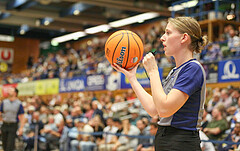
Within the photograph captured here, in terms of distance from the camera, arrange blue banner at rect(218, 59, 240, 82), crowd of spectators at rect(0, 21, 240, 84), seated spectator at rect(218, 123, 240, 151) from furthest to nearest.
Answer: crowd of spectators at rect(0, 21, 240, 84), blue banner at rect(218, 59, 240, 82), seated spectator at rect(218, 123, 240, 151)

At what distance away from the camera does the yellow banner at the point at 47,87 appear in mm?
19413

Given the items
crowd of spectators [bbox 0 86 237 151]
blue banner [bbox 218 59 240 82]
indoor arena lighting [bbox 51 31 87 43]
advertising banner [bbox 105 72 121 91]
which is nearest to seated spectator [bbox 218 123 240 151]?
crowd of spectators [bbox 0 86 237 151]

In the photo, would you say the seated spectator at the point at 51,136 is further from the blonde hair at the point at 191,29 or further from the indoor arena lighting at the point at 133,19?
the indoor arena lighting at the point at 133,19

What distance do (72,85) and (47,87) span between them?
8.41ft

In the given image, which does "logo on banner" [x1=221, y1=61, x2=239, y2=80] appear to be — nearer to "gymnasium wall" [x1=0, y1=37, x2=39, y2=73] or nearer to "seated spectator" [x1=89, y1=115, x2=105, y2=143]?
"seated spectator" [x1=89, y1=115, x2=105, y2=143]

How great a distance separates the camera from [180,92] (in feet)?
6.52

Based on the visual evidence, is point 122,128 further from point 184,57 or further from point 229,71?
point 184,57

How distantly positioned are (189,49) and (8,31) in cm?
3023

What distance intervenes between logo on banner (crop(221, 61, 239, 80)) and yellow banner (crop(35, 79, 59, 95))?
11092 mm

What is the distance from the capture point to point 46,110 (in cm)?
1269

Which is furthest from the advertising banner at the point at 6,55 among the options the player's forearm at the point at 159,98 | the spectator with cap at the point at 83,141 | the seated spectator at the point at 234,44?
the player's forearm at the point at 159,98

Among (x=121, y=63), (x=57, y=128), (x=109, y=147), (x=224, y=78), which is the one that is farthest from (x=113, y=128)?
(x=121, y=63)

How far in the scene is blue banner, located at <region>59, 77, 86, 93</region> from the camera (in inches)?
687

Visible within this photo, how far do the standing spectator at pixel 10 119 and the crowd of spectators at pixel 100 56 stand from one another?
3447 mm
